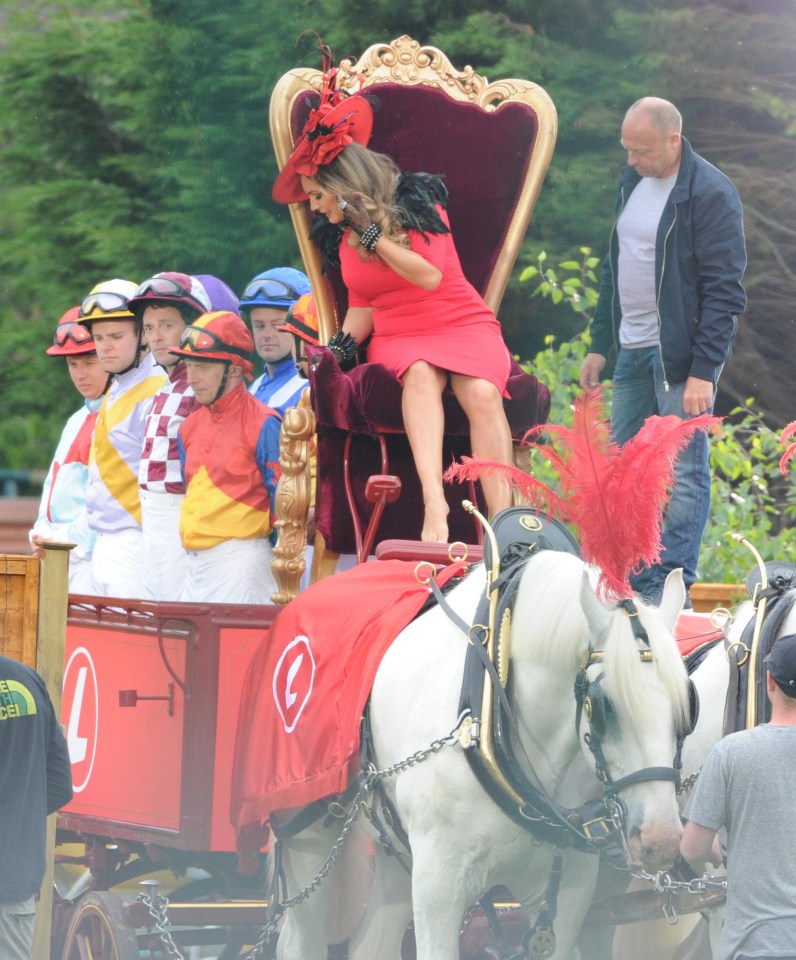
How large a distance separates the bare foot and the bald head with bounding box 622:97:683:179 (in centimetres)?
130

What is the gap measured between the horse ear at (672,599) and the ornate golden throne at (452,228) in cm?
127

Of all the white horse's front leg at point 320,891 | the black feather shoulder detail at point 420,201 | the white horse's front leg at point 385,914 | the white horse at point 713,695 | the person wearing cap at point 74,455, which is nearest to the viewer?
the white horse at point 713,695

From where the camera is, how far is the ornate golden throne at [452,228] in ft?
17.5

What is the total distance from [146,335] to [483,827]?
2.91 m

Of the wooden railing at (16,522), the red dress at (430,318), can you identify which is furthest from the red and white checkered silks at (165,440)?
the wooden railing at (16,522)

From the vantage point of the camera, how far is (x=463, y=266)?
20.8 feet

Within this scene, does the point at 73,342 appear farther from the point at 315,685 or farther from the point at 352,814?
the point at 352,814

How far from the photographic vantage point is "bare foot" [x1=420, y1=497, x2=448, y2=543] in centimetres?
513

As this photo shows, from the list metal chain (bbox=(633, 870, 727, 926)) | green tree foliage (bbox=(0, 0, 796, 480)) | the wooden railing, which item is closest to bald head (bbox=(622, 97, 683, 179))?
metal chain (bbox=(633, 870, 727, 926))

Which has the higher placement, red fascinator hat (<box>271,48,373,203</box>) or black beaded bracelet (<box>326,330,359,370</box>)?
red fascinator hat (<box>271,48,373,203</box>)

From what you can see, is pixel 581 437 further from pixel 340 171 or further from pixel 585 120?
pixel 585 120

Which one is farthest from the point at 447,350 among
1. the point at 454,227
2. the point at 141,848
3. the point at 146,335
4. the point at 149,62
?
the point at 149,62

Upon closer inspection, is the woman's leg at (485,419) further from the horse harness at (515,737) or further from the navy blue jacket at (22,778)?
the navy blue jacket at (22,778)

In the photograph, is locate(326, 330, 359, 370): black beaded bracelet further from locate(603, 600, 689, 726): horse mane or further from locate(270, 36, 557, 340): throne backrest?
locate(603, 600, 689, 726): horse mane
